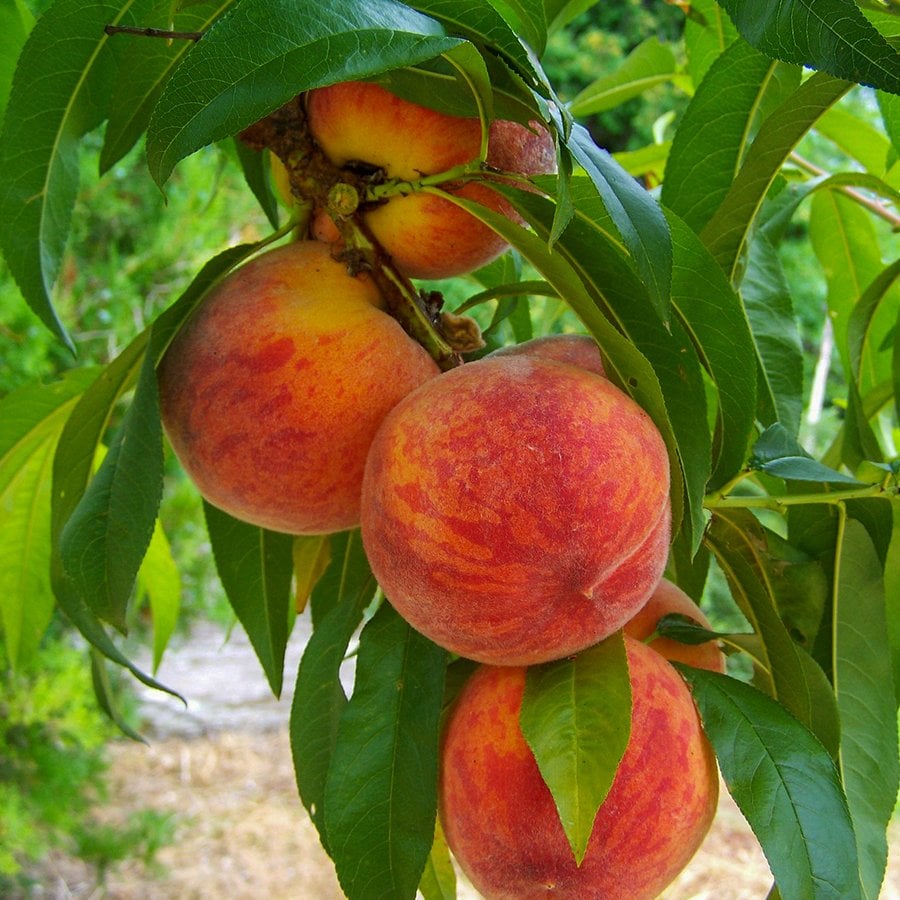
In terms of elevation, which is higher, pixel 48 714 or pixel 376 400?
pixel 376 400

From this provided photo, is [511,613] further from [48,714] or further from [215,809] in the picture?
[215,809]

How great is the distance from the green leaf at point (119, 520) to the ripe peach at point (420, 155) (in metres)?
0.18

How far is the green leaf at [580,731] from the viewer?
0.52 metres

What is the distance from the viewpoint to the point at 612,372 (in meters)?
0.59

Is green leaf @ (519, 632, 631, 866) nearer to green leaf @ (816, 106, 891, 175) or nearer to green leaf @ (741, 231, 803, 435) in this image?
green leaf @ (741, 231, 803, 435)

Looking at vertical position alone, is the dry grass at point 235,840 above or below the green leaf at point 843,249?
below

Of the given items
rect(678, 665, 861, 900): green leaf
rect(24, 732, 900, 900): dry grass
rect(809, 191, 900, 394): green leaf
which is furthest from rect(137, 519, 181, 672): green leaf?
rect(24, 732, 900, 900): dry grass

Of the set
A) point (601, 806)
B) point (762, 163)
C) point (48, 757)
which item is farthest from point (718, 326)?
point (48, 757)

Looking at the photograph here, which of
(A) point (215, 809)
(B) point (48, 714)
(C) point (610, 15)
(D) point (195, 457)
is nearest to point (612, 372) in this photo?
(D) point (195, 457)

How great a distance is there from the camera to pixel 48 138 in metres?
0.68

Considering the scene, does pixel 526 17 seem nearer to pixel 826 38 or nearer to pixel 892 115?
pixel 826 38

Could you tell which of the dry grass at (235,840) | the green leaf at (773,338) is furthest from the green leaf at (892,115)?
the dry grass at (235,840)

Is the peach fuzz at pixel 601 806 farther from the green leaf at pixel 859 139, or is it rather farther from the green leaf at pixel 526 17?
the green leaf at pixel 859 139

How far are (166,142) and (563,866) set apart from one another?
16.7 inches
